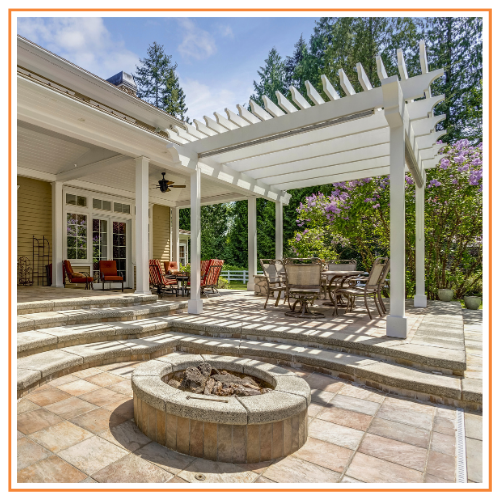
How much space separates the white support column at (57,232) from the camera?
7.55 m

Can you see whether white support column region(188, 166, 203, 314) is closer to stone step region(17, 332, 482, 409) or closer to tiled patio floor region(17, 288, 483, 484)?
stone step region(17, 332, 482, 409)

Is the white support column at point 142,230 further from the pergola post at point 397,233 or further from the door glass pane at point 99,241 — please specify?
the pergola post at point 397,233

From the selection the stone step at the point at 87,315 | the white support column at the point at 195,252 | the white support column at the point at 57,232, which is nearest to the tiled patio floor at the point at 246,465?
the stone step at the point at 87,315

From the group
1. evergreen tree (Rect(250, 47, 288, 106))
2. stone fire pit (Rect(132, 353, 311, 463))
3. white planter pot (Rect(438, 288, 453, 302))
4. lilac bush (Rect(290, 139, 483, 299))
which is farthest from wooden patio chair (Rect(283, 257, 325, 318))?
evergreen tree (Rect(250, 47, 288, 106))

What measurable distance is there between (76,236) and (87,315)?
4.58 metres

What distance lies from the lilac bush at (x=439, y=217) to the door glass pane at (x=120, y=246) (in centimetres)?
542

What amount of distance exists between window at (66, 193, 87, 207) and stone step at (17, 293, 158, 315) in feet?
12.9

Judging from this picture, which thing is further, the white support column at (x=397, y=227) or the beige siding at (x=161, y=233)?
the beige siding at (x=161, y=233)

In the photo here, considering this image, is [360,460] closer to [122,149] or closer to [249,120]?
[249,120]

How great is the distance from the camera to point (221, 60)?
5902 mm

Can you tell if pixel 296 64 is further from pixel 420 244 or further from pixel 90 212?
pixel 420 244

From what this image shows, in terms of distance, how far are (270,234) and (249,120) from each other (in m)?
11.4

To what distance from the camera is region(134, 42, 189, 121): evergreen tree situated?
2166 centimetres
